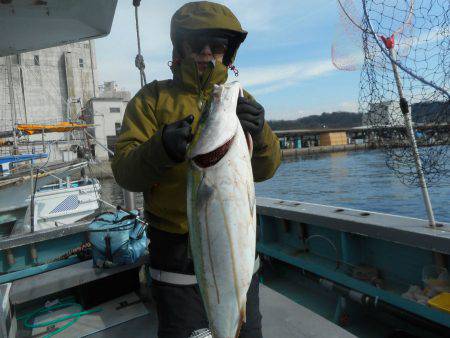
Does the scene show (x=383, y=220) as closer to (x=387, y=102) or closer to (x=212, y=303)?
(x=387, y=102)

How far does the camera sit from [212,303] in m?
1.59

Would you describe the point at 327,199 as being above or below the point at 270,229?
below

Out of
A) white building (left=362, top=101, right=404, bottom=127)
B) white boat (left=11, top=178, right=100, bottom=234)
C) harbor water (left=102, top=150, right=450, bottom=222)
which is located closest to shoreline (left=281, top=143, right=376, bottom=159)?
harbor water (left=102, top=150, right=450, bottom=222)

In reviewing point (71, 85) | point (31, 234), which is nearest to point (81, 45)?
point (71, 85)

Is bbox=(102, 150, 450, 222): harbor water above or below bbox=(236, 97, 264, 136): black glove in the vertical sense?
below

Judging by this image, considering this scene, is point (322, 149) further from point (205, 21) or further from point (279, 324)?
point (205, 21)

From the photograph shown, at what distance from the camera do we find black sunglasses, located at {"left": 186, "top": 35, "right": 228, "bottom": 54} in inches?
80.0

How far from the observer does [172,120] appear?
2.11 metres

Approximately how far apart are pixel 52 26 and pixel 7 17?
0.40m

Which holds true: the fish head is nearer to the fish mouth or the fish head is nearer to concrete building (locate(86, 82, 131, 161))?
the fish mouth

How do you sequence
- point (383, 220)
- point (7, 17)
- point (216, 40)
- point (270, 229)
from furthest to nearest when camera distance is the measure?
point (270, 229) < point (383, 220) < point (7, 17) < point (216, 40)

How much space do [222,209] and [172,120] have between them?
0.82 m

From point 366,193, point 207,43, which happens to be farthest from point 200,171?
point 366,193

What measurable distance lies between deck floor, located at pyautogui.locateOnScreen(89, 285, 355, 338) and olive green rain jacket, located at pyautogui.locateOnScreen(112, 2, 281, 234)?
1.46 metres
